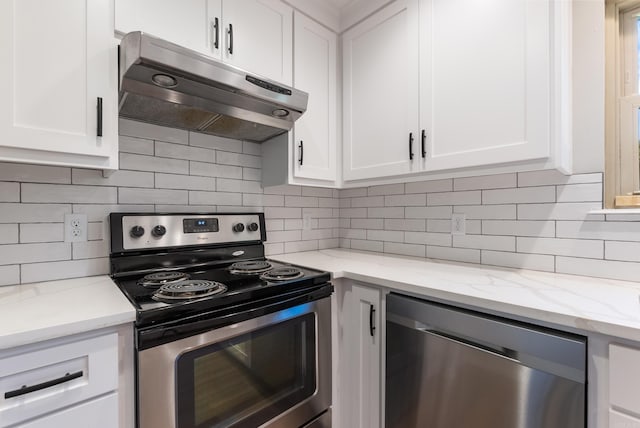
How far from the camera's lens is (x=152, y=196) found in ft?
4.76

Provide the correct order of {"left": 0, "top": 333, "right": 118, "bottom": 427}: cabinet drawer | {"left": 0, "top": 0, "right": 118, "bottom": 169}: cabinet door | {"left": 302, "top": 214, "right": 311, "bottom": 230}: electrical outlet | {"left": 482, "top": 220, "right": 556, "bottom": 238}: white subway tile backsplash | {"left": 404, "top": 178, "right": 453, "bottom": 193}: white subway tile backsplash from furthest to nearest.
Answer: {"left": 302, "top": 214, "right": 311, "bottom": 230}: electrical outlet, {"left": 404, "top": 178, "right": 453, "bottom": 193}: white subway tile backsplash, {"left": 482, "top": 220, "right": 556, "bottom": 238}: white subway tile backsplash, {"left": 0, "top": 0, "right": 118, "bottom": 169}: cabinet door, {"left": 0, "top": 333, "right": 118, "bottom": 427}: cabinet drawer

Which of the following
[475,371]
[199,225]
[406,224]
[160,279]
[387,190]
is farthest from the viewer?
[387,190]

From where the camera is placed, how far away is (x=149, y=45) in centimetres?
95

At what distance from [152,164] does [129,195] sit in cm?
18

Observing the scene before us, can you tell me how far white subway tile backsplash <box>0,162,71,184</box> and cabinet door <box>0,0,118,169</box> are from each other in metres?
0.31

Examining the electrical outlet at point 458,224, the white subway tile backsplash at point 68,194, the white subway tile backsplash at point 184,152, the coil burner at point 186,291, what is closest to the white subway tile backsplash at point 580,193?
the electrical outlet at point 458,224

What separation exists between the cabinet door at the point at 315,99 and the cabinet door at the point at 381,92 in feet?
0.30

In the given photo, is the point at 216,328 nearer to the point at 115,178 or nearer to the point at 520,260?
the point at 115,178

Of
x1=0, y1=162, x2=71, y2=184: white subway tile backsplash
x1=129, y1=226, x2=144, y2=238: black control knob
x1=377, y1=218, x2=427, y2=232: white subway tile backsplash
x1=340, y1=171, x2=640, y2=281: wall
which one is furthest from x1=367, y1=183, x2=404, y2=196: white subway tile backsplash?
x1=0, y1=162, x2=71, y2=184: white subway tile backsplash

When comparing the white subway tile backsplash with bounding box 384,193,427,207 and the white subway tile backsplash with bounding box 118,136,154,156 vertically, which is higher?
the white subway tile backsplash with bounding box 118,136,154,156

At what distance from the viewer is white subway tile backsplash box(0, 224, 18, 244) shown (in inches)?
44.4

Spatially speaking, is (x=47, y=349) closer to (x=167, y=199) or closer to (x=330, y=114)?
(x=167, y=199)

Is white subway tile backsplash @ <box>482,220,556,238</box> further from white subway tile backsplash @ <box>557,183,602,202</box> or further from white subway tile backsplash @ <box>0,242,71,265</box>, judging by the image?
white subway tile backsplash @ <box>0,242,71,265</box>

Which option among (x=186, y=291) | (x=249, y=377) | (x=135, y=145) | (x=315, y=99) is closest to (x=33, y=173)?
(x=135, y=145)
